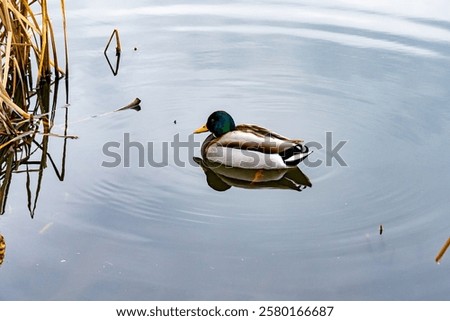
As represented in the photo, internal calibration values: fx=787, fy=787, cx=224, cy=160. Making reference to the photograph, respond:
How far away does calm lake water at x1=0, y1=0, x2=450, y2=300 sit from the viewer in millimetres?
4445

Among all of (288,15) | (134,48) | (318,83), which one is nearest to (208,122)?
(318,83)

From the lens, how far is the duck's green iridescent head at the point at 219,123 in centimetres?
622

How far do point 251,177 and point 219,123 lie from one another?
1.94ft

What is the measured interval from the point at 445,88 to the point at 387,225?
2.70 metres

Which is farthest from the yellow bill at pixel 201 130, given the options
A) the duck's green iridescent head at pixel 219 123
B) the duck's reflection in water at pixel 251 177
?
the duck's reflection in water at pixel 251 177

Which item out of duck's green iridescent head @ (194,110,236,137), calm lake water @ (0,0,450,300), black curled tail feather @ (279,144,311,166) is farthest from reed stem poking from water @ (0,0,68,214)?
black curled tail feather @ (279,144,311,166)

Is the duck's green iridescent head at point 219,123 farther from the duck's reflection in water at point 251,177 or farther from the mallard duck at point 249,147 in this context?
the duck's reflection in water at point 251,177

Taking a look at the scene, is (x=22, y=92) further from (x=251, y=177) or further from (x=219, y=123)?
(x=251, y=177)

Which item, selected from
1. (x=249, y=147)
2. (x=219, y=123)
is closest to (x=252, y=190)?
(x=249, y=147)

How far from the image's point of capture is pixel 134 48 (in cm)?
851

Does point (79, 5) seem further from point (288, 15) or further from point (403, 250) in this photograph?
point (403, 250)

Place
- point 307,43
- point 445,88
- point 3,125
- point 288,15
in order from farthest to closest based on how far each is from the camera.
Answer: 1. point 288,15
2. point 307,43
3. point 445,88
4. point 3,125

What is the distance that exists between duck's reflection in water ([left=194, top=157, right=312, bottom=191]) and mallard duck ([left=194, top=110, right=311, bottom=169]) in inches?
1.5

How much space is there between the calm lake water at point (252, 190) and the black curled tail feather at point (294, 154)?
91 mm
